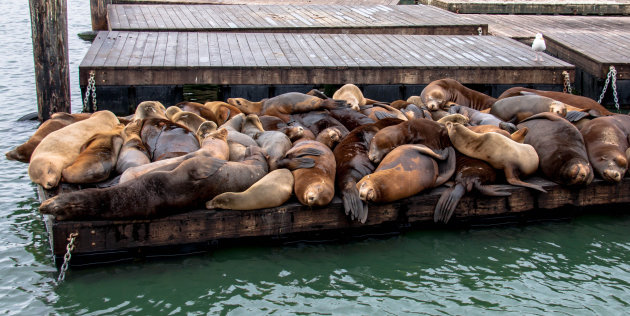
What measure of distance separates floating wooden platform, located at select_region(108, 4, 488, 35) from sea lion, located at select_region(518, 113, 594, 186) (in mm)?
5561

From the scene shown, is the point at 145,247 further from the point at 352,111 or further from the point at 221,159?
the point at 352,111

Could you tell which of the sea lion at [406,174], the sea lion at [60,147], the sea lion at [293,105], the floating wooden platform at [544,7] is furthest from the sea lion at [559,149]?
the floating wooden platform at [544,7]

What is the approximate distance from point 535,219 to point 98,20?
1175 centimetres

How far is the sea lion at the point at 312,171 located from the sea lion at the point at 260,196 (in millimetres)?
121

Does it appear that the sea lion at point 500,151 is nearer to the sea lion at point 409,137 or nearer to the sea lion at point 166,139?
the sea lion at point 409,137

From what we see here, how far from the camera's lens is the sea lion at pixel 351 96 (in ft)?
24.8

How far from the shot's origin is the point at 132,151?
582cm

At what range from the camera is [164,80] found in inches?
329

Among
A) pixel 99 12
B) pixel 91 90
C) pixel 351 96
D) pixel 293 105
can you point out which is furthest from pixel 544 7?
pixel 91 90

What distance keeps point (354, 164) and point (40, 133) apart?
10.8ft

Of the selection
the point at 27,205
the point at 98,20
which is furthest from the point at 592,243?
the point at 98,20

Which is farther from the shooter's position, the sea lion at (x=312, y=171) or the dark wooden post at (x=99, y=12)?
the dark wooden post at (x=99, y=12)

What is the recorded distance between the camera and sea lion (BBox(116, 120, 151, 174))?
18.5 ft

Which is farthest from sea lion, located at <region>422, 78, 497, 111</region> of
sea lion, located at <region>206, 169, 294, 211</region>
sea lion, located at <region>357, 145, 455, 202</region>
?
sea lion, located at <region>206, 169, 294, 211</region>
